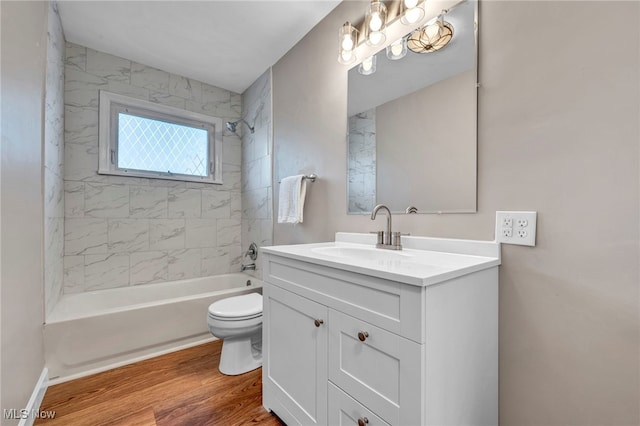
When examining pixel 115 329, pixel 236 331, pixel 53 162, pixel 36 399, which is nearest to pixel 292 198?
pixel 236 331

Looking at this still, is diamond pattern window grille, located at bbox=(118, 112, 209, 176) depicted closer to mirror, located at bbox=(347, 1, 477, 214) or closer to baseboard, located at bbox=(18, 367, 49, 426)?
baseboard, located at bbox=(18, 367, 49, 426)

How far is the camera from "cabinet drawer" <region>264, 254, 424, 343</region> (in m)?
0.74

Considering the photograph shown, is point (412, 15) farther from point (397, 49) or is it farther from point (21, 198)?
point (21, 198)

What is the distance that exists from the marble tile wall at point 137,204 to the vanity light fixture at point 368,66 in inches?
74.5

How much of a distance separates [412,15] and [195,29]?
1.61 m

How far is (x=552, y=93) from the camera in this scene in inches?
36.3

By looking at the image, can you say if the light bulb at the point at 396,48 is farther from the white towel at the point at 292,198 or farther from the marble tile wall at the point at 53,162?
the marble tile wall at the point at 53,162

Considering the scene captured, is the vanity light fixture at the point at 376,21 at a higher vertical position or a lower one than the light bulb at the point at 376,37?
higher

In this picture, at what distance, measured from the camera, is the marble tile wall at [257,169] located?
256 cm

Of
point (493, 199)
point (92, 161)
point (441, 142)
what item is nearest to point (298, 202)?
point (441, 142)

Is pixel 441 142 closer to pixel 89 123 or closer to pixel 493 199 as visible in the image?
pixel 493 199

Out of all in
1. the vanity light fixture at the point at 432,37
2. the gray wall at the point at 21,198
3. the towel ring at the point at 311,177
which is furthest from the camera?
the towel ring at the point at 311,177

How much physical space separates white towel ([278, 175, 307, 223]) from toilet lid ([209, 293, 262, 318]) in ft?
2.09

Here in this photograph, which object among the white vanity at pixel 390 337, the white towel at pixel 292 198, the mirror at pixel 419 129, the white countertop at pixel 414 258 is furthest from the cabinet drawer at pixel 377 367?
the white towel at pixel 292 198
